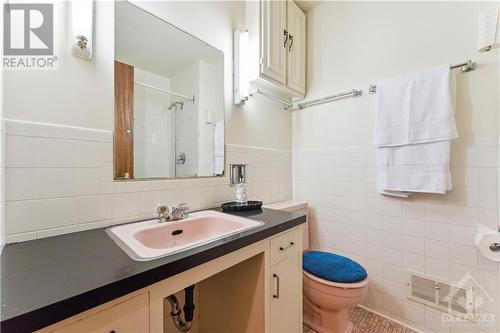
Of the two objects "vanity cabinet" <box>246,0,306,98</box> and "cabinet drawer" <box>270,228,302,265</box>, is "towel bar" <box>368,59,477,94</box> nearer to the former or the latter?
"vanity cabinet" <box>246,0,306,98</box>

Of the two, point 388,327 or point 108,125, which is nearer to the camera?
point 108,125

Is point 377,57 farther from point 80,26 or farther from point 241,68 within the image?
point 80,26

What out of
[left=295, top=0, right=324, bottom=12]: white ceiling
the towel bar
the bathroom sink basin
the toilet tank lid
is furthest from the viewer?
[left=295, top=0, right=324, bottom=12]: white ceiling

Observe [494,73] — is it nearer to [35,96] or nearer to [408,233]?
[408,233]

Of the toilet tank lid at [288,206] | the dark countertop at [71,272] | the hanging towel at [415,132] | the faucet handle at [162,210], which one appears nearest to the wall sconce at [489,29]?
the hanging towel at [415,132]

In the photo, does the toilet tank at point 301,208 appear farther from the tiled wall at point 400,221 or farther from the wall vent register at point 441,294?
the wall vent register at point 441,294

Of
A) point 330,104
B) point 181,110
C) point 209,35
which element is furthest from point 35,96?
point 330,104

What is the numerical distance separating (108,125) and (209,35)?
0.86 meters

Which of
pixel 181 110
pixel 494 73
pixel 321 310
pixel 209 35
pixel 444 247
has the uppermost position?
pixel 209 35

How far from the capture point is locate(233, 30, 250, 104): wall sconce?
1511 millimetres

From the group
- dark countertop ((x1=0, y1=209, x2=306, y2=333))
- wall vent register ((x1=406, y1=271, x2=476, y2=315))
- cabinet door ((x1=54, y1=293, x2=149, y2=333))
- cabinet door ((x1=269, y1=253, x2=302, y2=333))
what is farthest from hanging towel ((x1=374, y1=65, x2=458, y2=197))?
cabinet door ((x1=54, y1=293, x2=149, y2=333))

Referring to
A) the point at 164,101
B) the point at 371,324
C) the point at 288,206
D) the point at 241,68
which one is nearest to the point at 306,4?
the point at 241,68

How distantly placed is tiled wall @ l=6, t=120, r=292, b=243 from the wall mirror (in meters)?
0.07

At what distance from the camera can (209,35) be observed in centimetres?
140
